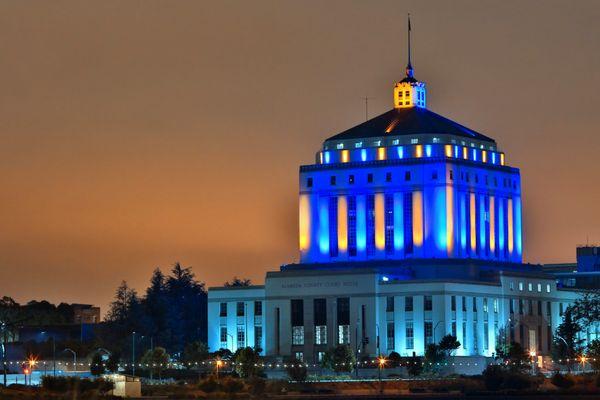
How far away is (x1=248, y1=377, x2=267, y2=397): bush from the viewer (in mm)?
166750

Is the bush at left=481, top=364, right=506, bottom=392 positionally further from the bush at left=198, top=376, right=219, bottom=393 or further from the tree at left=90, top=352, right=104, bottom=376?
the tree at left=90, top=352, right=104, bottom=376

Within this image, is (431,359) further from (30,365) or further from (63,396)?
(63,396)

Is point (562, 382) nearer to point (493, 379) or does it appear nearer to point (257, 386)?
point (493, 379)

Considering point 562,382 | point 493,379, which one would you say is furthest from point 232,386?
point 562,382

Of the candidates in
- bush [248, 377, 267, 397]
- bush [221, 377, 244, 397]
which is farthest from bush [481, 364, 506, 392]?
bush [221, 377, 244, 397]

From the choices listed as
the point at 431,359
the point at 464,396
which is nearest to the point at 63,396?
the point at 464,396

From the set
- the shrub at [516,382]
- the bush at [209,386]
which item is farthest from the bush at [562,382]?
the bush at [209,386]

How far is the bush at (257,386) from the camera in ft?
547

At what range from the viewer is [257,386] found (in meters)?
169

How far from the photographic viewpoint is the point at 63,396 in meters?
145

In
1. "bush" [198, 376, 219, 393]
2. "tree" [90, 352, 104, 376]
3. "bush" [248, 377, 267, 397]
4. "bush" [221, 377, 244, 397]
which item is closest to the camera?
"bush" [221, 377, 244, 397]

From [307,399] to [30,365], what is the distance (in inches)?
1700

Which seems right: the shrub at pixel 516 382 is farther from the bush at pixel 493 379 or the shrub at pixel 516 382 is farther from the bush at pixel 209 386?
the bush at pixel 209 386

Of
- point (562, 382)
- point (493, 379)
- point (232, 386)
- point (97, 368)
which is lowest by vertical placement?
point (232, 386)
